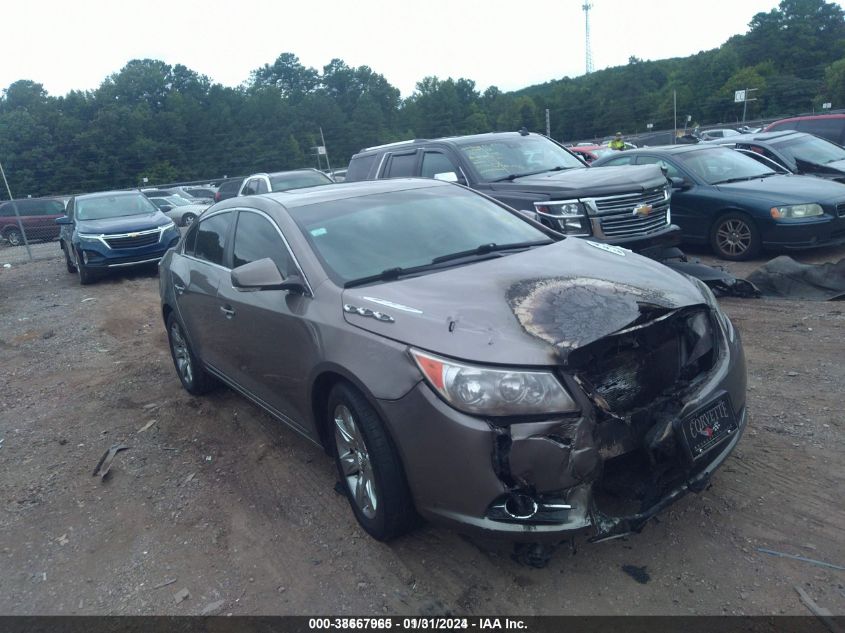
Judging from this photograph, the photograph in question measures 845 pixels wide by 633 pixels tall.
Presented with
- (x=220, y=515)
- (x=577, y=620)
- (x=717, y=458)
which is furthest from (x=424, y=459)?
(x=220, y=515)

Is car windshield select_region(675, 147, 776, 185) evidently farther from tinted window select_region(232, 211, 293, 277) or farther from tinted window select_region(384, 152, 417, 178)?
tinted window select_region(232, 211, 293, 277)

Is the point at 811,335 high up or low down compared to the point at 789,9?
down

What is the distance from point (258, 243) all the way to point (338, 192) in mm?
686

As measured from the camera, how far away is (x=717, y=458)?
315 centimetres

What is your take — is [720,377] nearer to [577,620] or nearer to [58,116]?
[577,620]

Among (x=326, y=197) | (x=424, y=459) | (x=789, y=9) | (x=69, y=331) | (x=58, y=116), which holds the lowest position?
(x=69, y=331)

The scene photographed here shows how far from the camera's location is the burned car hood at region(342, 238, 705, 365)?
2877 mm

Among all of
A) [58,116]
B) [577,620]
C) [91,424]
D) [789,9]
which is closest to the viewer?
[577,620]

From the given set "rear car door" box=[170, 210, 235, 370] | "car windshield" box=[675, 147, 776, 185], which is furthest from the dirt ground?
"car windshield" box=[675, 147, 776, 185]

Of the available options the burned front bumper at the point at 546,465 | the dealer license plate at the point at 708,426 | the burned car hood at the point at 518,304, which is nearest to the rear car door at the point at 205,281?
the burned car hood at the point at 518,304

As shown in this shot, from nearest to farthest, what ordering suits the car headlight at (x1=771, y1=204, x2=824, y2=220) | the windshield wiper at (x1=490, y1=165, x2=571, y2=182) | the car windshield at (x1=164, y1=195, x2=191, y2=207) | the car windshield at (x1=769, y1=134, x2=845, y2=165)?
the windshield wiper at (x1=490, y1=165, x2=571, y2=182)
the car headlight at (x1=771, y1=204, x2=824, y2=220)
the car windshield at (x1=769, y1=134, x2=845, y2=165)
the car windshield at (x1=164, y1=195, x2=191, y2=207)

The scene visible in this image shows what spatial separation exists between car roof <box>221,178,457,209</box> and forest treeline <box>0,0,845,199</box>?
26.8 m

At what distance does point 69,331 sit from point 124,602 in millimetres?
6869

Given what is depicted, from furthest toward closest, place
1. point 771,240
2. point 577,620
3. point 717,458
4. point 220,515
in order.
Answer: point 771,240
point 220,515
point 717,458
point 577,620
